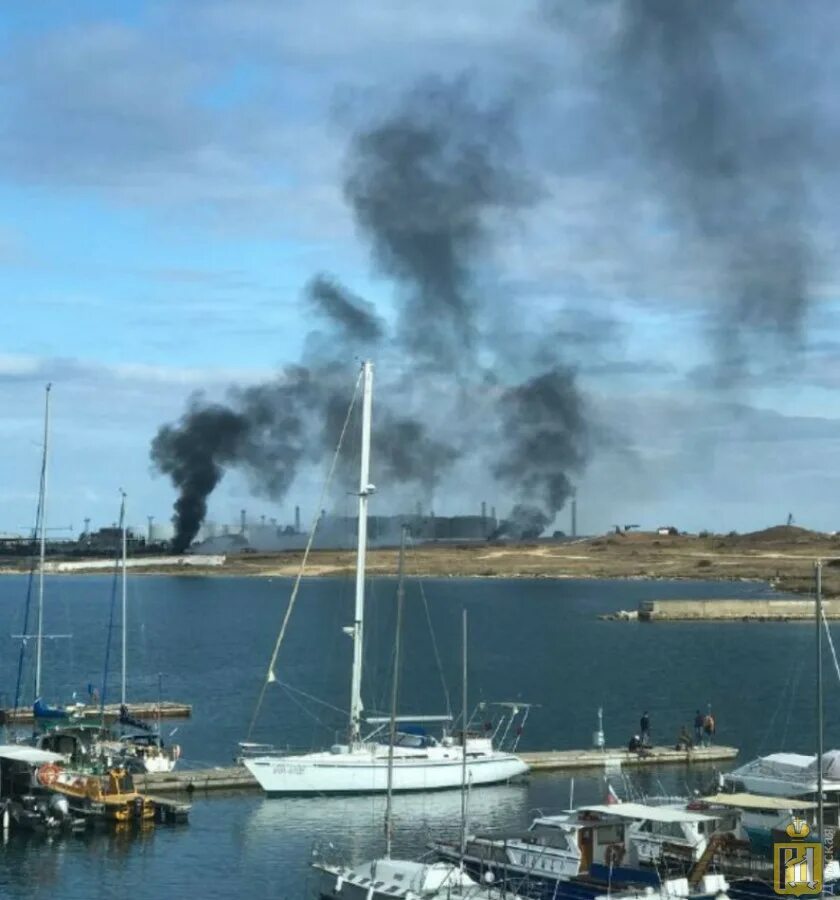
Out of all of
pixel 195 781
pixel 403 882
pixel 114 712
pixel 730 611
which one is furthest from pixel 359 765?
pixel 730 611

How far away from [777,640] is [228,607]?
69.9 metres

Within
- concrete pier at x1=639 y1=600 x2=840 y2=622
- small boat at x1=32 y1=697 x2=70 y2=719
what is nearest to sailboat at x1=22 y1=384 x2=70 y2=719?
small boat at x1=32 y1=697 x2=70 y2=719

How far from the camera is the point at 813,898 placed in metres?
32.8

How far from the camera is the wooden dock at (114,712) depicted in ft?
208

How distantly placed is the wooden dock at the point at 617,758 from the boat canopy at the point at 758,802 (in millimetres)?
17586

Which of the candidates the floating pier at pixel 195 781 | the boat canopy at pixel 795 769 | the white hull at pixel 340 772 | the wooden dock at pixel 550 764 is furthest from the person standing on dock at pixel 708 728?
the floating pier at pixel 195 781

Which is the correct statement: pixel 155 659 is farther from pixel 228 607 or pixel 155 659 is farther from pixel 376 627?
pixel 228 607

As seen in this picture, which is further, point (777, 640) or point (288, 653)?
point (777, 640)

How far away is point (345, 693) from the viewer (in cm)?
8044

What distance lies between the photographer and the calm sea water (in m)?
41.5

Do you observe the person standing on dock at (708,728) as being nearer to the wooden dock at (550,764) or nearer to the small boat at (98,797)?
the wooden dock at (550,764)

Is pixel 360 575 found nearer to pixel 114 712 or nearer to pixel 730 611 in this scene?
pixel 114 712

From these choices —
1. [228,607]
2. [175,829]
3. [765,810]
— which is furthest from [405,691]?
[228,607]

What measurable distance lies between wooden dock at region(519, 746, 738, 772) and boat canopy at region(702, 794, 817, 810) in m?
17.6
